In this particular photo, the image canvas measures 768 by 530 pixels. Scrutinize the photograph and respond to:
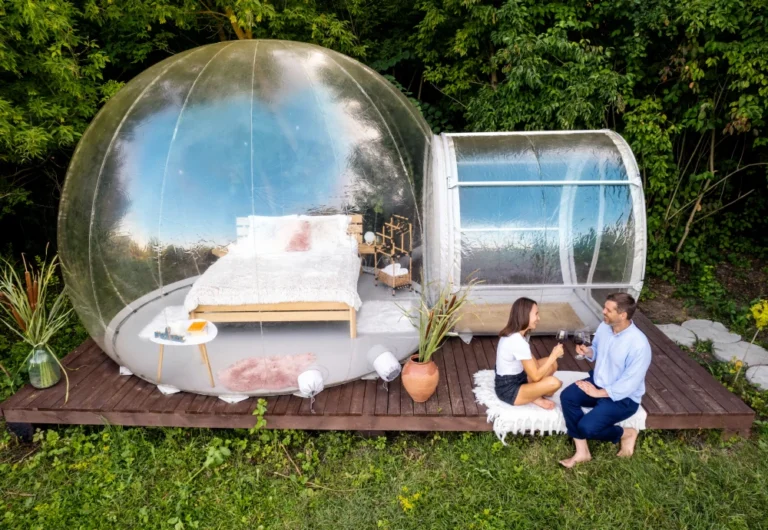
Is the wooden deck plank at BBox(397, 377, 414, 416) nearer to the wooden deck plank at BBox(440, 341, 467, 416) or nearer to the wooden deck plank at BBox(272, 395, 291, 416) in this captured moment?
the wooden deck plank at BBox(440, 341, 467, 416)

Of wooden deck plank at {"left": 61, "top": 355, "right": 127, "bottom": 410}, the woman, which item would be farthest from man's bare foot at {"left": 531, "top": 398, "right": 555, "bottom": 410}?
wooden deck plank at {"left": 61, "top": 355, "right": 127, "bottom": 410}

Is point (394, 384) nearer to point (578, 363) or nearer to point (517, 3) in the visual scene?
point (578, 363)

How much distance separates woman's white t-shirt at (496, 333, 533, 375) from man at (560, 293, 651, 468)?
398mm

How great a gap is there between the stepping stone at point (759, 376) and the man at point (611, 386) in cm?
190

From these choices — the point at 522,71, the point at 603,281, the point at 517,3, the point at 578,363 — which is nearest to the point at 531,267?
the point at 603,281

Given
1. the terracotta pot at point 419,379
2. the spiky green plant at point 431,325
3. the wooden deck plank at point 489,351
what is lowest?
the wooden deck plank at point 489,351

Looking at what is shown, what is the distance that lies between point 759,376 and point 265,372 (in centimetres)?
457

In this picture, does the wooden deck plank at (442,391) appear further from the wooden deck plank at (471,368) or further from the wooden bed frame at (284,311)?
the wooden bed frame at (284,311)

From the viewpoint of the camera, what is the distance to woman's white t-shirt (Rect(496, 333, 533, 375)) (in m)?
3.54

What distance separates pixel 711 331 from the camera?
5.70 m

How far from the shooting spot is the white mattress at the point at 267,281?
A: 352 cm

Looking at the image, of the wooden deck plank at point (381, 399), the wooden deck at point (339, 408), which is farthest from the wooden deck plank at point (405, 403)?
the wooden deck plank at point (381, 399)

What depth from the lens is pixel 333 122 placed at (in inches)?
145

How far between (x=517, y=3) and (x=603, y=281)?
4.01 meters
